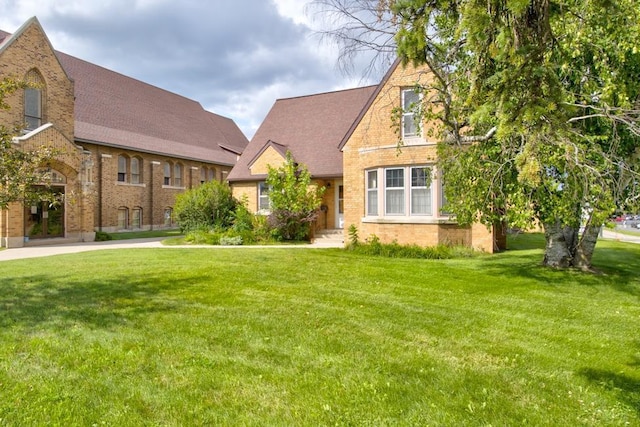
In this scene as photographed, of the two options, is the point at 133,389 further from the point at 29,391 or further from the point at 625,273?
the point at 625,273

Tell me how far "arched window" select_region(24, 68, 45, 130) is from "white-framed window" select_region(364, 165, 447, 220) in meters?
16.4

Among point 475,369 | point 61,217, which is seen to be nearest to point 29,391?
point 475,369

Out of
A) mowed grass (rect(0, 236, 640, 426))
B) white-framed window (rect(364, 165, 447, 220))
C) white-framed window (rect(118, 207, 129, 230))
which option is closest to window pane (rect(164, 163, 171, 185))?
white-framed window (rect(118, 207, 129, 230))

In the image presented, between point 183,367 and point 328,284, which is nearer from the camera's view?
point 183,367

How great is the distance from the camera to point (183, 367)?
14.5ft

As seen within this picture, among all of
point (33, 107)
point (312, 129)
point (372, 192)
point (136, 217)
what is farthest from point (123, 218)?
point (372, 192)

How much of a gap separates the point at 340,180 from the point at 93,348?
17462 millimetres

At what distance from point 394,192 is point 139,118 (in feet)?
75.1

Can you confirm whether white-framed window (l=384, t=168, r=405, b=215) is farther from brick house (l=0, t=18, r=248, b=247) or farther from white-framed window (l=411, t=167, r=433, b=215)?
brick house (l=0, t=18, r=248, b=247)

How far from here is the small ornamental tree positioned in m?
19.4

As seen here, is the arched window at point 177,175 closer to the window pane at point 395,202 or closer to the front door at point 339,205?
the front door at point 339,205

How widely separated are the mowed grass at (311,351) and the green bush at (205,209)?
1214 cm

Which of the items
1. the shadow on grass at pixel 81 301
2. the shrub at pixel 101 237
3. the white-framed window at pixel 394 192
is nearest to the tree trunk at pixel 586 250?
the white-framed window at pixel 394 192

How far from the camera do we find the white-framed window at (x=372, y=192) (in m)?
16.4
